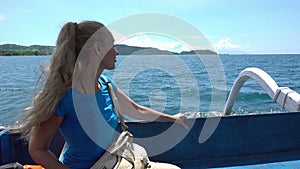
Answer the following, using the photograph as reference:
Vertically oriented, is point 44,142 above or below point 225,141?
above

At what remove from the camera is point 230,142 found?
7.17 ft

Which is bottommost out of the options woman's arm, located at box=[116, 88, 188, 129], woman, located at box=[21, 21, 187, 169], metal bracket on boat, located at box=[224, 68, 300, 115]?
metal bracket on boat, located at box=[224, 68, 300, 115]

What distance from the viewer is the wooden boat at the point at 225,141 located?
6.72 ft

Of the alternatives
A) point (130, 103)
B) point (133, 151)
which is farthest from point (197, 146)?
point (133, 151)

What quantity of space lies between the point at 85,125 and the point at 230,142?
136 centimetres

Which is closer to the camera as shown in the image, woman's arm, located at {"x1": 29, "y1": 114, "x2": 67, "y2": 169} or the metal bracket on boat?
woman's arm, located at {"x1": 29, "y1": 114, "x2": 67, "y2": 169}

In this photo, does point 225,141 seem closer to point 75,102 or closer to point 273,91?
point 75,102

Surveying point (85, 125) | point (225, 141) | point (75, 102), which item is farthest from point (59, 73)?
point (225, 141)

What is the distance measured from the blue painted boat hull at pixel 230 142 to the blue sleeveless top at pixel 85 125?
2.38 ft

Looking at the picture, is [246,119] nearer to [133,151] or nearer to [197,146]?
[197,146]

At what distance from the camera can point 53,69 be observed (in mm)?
1083

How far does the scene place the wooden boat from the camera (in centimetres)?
205

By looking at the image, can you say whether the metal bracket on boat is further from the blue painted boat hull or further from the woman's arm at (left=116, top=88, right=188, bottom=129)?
the woman's arm at (left=116, top=88, right=188, bottom=129)

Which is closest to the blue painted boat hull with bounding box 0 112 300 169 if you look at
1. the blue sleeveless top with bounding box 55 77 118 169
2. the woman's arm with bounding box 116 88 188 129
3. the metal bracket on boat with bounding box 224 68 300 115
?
the woman's arm with bounding box 116 88 188 129
